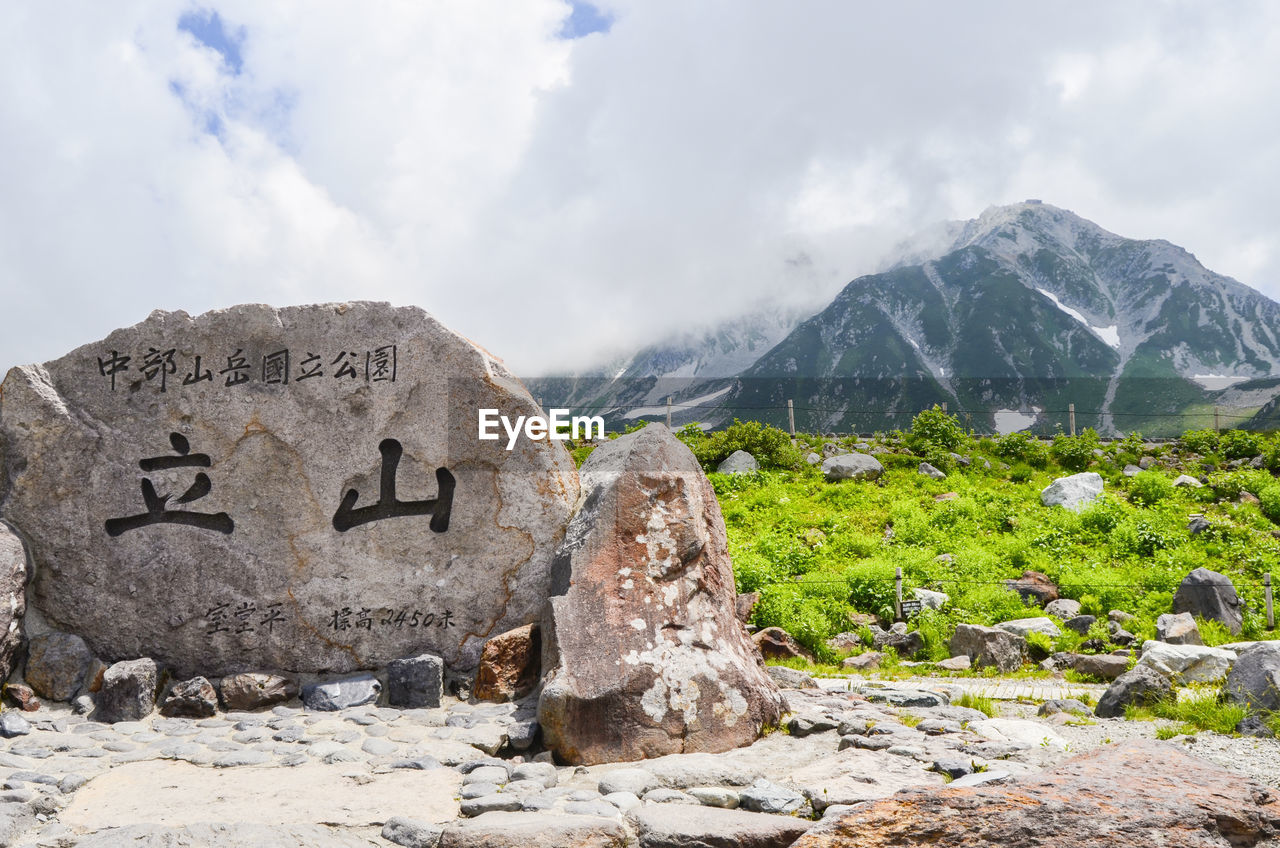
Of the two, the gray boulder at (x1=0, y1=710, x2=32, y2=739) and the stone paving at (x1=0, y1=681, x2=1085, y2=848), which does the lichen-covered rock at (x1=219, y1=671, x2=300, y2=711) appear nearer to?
the stone paving at (x1=0, y1=681, x2=1085, y2=848)

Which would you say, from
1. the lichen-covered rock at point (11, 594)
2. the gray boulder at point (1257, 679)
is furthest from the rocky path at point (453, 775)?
the gray boulder at point (1257, 679)

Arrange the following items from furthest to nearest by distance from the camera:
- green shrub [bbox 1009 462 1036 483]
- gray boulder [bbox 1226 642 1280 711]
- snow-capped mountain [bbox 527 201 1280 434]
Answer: snow-capped mountain [bbox 527 201 1280 434]
green shrub [bbox 1009 462 1036 483]
gray boulder [bbox 1226 642 1280 711]

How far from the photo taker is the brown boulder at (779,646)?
11930mm

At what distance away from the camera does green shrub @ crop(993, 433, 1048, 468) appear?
2244 centimetres

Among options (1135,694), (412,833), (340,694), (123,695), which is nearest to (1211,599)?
(1135,694)

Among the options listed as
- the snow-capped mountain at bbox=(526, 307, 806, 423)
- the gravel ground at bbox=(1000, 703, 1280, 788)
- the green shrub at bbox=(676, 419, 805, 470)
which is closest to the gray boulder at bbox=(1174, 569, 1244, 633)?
the gravel ground at bbox=(1000, 703, 1280, 788)

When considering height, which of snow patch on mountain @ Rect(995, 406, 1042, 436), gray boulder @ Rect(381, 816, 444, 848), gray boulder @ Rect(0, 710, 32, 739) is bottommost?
gray boulder @ Rect(381, 816, 444, 848)

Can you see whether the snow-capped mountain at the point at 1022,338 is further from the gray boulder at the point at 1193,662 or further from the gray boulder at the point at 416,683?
the gray boulder at the point at 416,683

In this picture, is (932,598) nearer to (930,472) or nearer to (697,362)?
(930,472)

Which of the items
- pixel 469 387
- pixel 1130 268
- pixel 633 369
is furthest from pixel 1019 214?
pixel 469 387

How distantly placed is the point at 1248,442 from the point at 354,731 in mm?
24551

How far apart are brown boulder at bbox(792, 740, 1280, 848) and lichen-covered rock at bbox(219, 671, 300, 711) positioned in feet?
18.4

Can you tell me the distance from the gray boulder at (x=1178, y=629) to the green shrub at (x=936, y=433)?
1108 cm

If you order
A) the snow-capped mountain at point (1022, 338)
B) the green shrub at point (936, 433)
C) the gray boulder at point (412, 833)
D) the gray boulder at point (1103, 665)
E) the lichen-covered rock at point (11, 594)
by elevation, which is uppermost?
the snow-capped mountain at point (1022, 338)
